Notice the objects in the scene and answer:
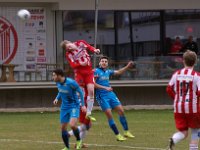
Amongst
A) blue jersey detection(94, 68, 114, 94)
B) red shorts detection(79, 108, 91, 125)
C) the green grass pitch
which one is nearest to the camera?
red shorts detection(79, 108, 91, 125)

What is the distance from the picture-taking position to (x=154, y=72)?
2712cm

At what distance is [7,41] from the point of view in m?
27.1

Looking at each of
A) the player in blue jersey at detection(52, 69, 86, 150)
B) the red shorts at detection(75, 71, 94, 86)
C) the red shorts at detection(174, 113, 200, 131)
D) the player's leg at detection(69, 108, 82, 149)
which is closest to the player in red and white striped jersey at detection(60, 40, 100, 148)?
the red shorts at detection(75, 71, 94, 86)

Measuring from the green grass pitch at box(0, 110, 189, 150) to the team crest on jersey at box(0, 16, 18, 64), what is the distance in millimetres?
2744

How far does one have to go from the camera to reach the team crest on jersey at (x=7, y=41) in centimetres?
2706

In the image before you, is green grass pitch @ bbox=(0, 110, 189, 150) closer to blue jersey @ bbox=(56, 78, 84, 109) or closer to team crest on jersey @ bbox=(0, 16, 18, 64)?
blue jersey @ bbox=(56, 78, 84, 109)

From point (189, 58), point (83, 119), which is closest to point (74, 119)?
point (83, 119)

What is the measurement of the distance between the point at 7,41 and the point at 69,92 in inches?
574

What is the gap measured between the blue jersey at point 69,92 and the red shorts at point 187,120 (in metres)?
2.44

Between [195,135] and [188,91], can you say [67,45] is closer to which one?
[188,91]

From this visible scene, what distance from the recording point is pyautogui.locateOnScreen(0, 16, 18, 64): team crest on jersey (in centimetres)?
2706

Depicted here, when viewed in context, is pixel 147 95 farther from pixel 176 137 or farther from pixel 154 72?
pixel 176 137

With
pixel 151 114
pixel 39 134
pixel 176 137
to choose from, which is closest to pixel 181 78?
pixel 176 137

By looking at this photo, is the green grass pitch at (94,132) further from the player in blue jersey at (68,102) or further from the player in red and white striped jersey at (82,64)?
the player in red and white striped jersey at (82,64)
